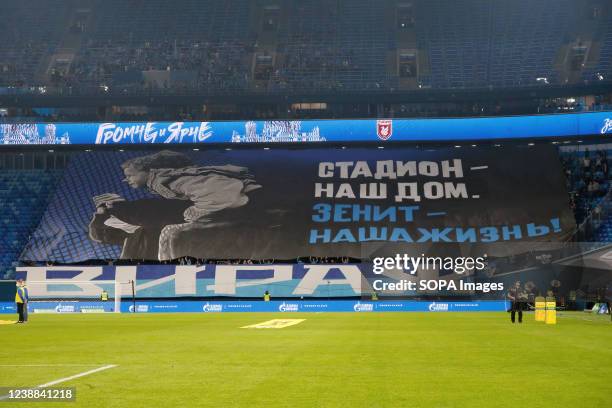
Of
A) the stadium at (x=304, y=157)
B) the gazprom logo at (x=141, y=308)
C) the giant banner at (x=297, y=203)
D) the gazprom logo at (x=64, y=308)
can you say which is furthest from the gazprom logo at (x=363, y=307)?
the gazprom logo at (x=64, y=308)

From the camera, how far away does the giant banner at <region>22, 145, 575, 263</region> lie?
5753 centimetres

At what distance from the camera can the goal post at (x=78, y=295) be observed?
52281mm

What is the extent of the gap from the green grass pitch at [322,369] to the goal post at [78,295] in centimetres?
2747

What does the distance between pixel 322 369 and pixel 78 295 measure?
137 feet

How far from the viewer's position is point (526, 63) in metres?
64.7

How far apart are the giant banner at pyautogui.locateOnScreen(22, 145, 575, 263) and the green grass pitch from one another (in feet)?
102

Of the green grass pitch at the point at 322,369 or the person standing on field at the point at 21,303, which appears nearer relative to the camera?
the green grass pitch at the point at 322,369

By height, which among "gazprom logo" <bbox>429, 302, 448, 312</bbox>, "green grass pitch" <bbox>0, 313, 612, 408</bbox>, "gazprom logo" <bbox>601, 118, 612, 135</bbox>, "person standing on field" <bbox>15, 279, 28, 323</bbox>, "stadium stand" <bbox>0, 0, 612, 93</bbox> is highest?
"stadium stand" <bbox>0, 0, 612, 93</bbox>

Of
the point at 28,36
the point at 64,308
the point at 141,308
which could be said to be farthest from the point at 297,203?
the point at 28,36

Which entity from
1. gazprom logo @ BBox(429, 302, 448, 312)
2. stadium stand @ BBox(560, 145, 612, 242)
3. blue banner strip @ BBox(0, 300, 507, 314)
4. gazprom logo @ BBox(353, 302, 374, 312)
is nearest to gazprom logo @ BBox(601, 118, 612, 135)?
stadium stand @ BBox(560, 145, 612, 242)

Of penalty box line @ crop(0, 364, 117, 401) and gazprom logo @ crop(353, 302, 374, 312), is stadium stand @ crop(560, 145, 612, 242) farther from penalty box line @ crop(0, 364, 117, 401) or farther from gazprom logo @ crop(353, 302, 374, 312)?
penalty box line @ crop(0, 364, 117, 401)

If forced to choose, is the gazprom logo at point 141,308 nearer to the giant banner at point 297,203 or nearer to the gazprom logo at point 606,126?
the giant banner at point 297,203

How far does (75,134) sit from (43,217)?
684cm

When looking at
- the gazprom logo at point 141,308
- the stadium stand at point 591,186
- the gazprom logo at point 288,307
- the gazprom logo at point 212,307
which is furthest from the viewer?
the stadium stand at point 591,186
